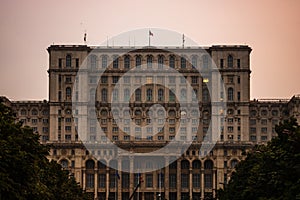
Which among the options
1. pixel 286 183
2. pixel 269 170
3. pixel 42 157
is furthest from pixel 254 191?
pixel 42 157

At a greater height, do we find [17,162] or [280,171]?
[17,162]

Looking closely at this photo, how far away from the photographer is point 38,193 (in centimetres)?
9825

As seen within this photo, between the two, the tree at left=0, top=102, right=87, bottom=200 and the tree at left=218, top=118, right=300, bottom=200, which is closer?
the tree at left=0, top=102, right=87, bottom=200

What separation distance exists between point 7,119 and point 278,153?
3091 cm

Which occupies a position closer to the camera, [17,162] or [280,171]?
[17,162]

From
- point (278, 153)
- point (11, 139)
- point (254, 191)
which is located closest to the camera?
point (11, 139)

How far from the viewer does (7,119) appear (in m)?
105

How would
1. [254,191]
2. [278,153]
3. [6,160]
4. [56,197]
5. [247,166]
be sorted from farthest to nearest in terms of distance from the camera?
[247,166]
[56,197]
[254,191]
[278,153]
[6,160]

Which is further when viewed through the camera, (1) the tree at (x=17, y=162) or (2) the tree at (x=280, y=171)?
(2) the tree at (x=280, y=171)

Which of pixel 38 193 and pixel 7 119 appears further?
pixel 7 119

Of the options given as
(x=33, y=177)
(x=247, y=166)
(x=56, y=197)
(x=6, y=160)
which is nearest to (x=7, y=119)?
(x=33, y=177)

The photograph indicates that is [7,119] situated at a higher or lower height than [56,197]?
higher

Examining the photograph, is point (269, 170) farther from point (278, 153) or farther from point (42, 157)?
point (42, 157)

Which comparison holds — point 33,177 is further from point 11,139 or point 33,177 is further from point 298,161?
point 298,161
